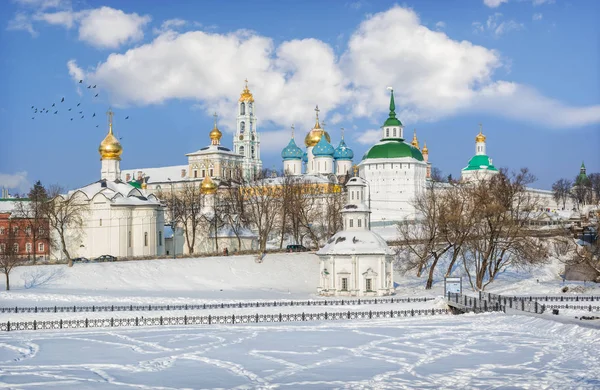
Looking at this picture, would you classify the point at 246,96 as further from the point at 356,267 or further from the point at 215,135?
the point at 356,267

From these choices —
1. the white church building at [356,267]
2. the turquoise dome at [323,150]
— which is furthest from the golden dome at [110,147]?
the turquoise dome at [323,150]

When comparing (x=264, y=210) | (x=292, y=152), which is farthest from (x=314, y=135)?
(x=264, y=210)

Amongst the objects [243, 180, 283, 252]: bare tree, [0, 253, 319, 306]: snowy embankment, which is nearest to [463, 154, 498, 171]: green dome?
[243, 180, 283, 252]: bare tree

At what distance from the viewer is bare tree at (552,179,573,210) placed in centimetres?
14388

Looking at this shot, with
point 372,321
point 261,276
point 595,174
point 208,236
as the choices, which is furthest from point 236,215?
point 595,174

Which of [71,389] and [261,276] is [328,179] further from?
[71,389]

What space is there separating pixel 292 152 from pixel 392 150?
31.5m

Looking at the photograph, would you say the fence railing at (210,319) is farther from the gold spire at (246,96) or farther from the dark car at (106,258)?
the gold spire at (246,96)

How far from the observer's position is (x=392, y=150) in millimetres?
95750

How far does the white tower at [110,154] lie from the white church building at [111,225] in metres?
3.11

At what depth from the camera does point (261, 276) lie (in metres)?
62.8

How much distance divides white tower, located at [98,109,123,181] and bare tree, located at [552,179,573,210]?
8826cm

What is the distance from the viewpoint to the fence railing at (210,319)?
37531 mm

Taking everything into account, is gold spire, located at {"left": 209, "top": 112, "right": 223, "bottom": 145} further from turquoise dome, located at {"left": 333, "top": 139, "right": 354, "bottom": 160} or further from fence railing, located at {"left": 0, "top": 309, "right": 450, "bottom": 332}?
fence railing, located at {"left": 0, "top": 309, "right": 450, "bottom": 332}
